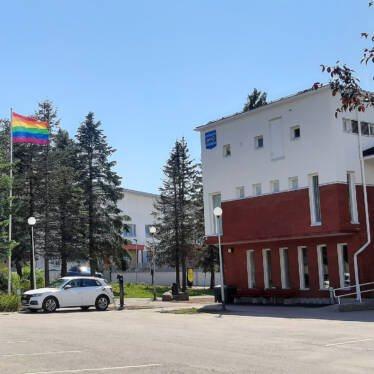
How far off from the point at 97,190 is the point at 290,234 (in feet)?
76.2

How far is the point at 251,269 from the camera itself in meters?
31.5

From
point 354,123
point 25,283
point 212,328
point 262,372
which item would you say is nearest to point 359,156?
point 354,123

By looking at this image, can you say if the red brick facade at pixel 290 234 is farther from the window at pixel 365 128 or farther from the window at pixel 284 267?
the window at pixel 365 128

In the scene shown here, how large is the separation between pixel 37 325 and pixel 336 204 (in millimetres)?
14007

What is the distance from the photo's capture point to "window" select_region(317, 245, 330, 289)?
2722 centimetres

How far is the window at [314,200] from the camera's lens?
26.6 metres

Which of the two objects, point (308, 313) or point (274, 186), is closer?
point (308, 313)

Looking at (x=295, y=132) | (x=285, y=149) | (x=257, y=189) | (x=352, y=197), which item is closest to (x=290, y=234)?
(x=352, y=197)

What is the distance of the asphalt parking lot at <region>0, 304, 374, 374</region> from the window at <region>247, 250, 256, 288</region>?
37.6 ft

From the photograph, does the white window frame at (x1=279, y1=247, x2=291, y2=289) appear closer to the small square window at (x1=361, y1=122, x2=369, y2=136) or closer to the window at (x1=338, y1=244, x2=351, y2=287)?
the window at (x1=338, y1=244, x2=351, y2=287)

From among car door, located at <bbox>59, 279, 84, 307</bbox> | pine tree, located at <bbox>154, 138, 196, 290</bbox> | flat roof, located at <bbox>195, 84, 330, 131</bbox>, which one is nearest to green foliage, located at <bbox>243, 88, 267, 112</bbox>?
pine tree, located at <bbox>154, 138, 196, 290</bbox>

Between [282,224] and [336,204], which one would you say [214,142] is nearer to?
[282,224]

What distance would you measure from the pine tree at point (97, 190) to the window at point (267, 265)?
61.0ft

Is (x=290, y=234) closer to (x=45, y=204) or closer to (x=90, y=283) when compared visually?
(x=90, y=283)
